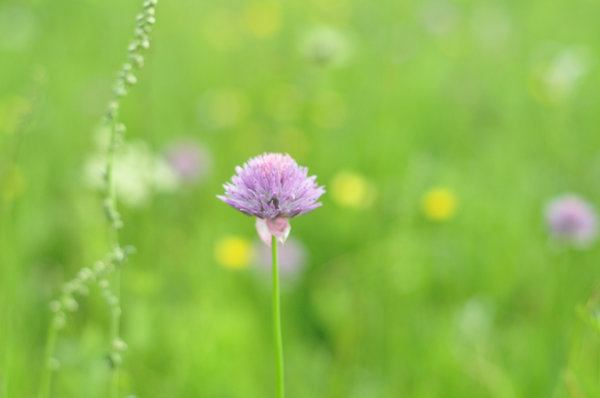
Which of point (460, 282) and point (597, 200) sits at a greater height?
point (597, 200)

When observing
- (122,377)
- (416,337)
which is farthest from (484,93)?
(122,377)

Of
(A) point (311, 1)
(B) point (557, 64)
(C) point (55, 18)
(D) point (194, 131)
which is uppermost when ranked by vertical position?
(A) point (311, 1)

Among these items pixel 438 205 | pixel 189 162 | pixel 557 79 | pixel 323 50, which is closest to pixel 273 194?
pixel 438 205

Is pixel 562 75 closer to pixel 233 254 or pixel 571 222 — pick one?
pixel 571 222

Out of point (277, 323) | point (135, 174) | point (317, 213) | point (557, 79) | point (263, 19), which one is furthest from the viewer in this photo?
point (263, 19)

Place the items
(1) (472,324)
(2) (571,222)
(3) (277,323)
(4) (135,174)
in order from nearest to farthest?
(3) (277,323)
(1) (472,324)
(2) (571,222)
(4) (135,174)

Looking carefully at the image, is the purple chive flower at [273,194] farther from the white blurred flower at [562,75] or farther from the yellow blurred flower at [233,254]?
the white blurred flower at [562,75]

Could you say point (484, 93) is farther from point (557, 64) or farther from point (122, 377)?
point (122, 377)
